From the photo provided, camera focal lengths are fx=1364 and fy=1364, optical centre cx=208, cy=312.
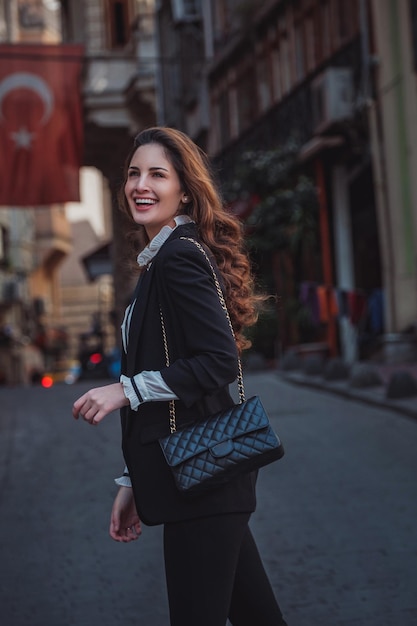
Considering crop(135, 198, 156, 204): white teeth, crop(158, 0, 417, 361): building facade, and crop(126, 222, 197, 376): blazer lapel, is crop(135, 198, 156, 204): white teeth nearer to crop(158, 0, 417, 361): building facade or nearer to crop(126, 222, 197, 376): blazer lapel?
crop(126, 222, 197, 376): blazer lapel

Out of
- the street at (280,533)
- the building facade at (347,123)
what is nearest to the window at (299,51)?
the building facade at (347,123)

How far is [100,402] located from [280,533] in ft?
13.9

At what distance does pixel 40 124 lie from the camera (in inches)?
1038

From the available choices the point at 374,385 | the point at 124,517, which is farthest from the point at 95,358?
the point at 124,517

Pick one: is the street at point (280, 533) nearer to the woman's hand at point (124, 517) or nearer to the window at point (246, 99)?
the woman's hand at point (124, 517)

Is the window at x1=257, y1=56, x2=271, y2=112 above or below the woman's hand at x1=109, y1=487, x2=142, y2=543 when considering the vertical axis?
above

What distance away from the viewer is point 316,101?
77.7 feet

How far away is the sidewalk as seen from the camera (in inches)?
487

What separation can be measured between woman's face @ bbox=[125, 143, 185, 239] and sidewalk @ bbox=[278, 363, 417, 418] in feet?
27.4

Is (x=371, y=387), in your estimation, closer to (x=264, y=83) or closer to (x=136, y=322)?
(x=136, y=322)

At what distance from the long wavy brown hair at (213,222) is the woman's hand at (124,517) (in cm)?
48

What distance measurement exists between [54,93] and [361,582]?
2136cm

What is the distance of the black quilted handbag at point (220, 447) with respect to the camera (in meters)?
3.12

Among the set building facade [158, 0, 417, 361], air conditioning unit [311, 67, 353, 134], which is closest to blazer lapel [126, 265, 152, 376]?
building facade [158, 0, 417, 361]
